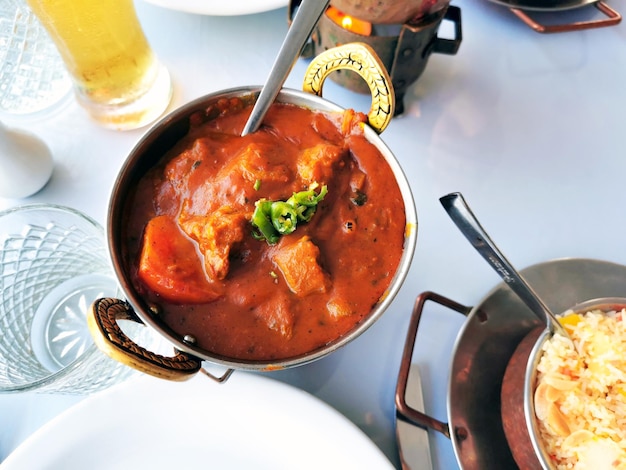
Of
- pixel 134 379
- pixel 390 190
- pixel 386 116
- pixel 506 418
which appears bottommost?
pixel 506 418

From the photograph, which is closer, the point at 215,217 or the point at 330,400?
the point at 215,217

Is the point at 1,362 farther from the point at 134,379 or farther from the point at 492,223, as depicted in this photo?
the point at 492,223

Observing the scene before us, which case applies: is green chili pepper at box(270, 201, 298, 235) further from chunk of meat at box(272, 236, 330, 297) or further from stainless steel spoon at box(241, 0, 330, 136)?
stainless steel spoon at box(241, 0, 330, 136)


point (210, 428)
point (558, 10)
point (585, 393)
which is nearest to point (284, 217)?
point (210, 428)

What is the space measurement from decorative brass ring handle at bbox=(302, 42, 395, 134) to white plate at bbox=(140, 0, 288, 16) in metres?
0.49

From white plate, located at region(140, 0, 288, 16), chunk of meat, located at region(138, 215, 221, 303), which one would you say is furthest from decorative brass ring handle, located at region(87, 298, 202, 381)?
white plate, located at region(140, 0, 288, 16)

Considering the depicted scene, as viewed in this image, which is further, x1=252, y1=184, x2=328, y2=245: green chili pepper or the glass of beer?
the glass of beer

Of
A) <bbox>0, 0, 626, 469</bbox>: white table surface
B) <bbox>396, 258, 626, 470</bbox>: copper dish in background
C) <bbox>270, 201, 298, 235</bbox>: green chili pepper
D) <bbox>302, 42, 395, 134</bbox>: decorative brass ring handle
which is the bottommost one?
<bbox>396, 258, 626, 470</bbox>: copper dish in background

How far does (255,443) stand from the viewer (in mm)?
1101

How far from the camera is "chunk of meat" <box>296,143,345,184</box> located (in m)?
1.04

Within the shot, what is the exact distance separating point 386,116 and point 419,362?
1.78ft

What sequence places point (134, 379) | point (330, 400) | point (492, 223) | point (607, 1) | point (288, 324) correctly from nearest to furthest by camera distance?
point (288, 324), point (134, 379), point (330, 400), point (492, 223), point (607, 1)

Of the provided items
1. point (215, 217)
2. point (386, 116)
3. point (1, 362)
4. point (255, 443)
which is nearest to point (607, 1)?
point (386, 116)

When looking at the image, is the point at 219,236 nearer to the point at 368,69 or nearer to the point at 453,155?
the point at 368,69
